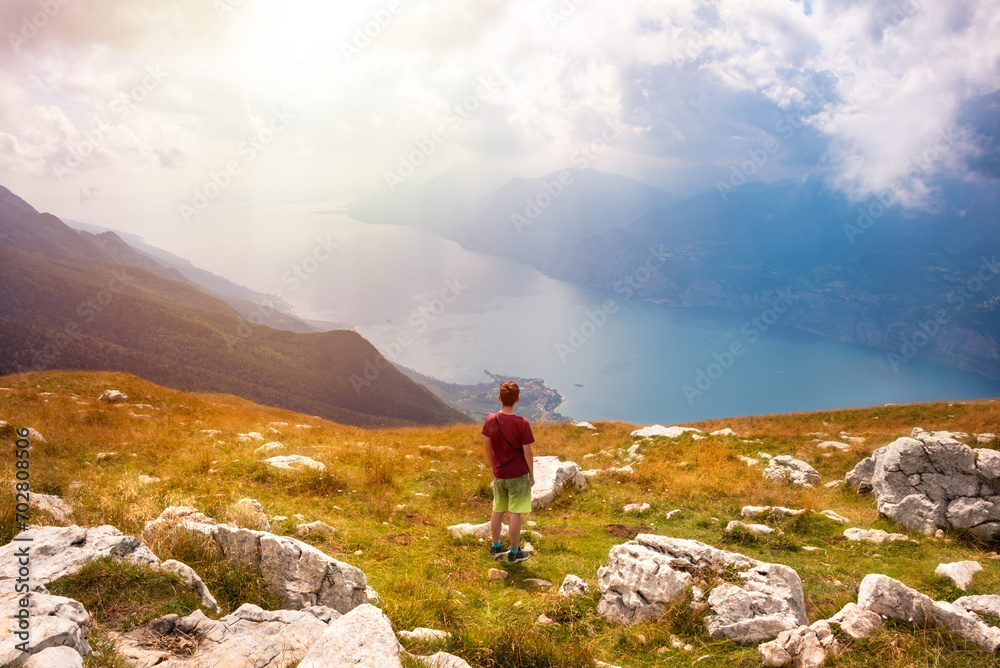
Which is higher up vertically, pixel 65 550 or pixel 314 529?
pixel 65 550

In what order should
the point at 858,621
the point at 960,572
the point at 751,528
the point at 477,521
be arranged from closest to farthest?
the point at 858,621 → the point at 960,572 → the point at 751,528 → the point at 477,521

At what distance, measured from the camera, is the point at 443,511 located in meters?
11.2

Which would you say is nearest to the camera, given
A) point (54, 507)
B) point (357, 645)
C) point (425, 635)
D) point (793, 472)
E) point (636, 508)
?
point (357, 645)

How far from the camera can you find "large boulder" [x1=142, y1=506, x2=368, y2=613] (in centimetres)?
567

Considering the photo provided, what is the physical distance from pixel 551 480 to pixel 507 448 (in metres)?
5.20

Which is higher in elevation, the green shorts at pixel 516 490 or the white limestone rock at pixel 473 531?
the green shorts at pixel 516 490

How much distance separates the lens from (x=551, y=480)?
1255 centimetres

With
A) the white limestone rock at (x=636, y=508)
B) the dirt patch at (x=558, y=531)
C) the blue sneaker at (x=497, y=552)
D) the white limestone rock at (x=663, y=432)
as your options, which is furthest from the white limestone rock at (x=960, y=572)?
the white limestone rock at (x=663, y=432)

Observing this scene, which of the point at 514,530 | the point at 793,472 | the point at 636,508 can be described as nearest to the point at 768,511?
the point at 636,508

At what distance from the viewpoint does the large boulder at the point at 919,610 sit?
5230 mm

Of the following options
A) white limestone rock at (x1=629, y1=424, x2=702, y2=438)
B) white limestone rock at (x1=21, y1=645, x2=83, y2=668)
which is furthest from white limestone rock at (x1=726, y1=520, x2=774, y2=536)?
white limestone rock at (x1=629, y1=424, x2=702, y2=438)

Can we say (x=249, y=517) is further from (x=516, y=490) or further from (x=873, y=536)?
(x=873, y=536)

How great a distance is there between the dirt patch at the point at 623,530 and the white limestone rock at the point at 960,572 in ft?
15.9

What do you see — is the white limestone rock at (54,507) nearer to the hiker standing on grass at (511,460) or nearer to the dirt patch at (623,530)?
the hiker standing on grass at (511,460)
